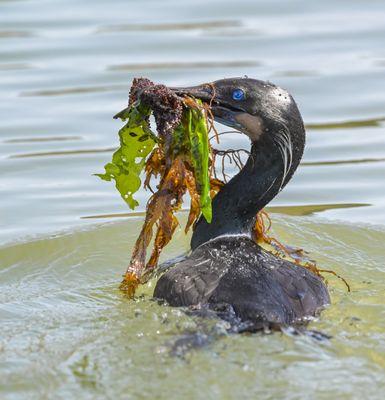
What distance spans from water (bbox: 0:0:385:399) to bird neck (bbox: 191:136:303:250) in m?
0.60

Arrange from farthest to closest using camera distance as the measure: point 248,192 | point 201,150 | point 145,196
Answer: point 145,196 < point 248,192 < point 201,150

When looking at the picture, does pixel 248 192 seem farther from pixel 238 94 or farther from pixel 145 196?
pixel 145 196

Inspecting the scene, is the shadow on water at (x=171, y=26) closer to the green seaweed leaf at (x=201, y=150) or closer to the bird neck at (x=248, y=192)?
the bird neck at (x=248, y=192)

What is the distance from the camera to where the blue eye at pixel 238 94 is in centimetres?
759

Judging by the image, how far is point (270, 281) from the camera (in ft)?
23.3

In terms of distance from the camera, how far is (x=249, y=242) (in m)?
7.77

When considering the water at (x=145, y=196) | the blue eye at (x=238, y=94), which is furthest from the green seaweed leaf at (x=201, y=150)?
the water at (x=145, y=196)

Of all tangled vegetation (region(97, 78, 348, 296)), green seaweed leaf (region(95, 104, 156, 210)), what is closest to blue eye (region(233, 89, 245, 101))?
tangled vegetation (region(97, 78, 348, 296))

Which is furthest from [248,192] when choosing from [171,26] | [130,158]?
[171,26]

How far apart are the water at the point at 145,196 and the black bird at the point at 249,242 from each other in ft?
0.62

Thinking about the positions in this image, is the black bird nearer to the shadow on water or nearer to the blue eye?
the blue eye

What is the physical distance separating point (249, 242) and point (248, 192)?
1.05 ft

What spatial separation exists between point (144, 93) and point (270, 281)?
4.38ft

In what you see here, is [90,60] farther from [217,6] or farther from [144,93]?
[144,93]
